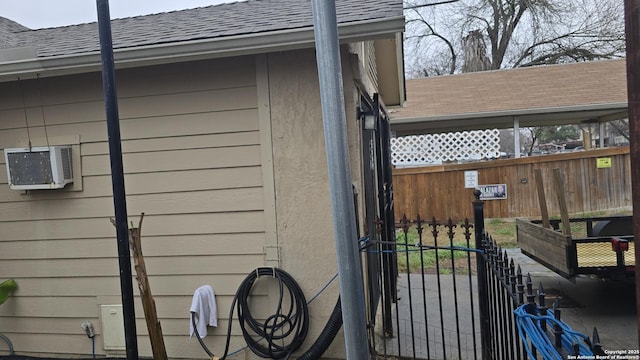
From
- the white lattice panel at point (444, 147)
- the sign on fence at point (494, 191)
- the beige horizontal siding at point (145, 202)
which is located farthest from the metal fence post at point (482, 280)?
the white lattice panel at point (444, 147)

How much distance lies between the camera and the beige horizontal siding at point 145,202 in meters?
3.39

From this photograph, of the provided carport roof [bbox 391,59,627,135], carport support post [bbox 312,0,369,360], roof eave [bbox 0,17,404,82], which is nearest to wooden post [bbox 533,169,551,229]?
roof eave [bbox 0,17,404,82]

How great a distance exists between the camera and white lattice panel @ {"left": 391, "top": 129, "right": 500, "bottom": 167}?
12.4 m

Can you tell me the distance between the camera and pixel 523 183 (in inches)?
436

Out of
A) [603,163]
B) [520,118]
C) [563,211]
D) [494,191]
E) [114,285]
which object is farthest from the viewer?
[520,118]

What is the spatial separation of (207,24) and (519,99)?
11.0 metres

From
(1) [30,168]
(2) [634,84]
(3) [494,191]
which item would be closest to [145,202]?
(1) [30,168]

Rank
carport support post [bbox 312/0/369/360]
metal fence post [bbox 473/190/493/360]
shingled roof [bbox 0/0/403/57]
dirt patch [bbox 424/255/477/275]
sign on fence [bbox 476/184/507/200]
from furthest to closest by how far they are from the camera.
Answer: sign on fence [bbox 476/184/507/200] → dirt patch [bbox 424/255/477/275] → shingled roof [bbox 0/0/403/57] → metal fence post [bbox 473/190/493/360] → carport support post [bbox 312/0/369/360]

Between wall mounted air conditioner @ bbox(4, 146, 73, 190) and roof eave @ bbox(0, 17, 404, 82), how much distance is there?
0.58m

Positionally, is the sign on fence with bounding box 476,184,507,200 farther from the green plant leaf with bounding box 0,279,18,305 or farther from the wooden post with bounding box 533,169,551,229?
the green plant leaf with bounding box 0,279,18,305

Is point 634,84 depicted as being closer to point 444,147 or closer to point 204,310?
point 204,310

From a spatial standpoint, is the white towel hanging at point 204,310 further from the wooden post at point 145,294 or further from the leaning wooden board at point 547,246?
the leaning wooden board at point 547,246

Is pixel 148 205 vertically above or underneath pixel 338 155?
underneath

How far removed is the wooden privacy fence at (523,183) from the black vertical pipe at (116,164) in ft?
29.4
